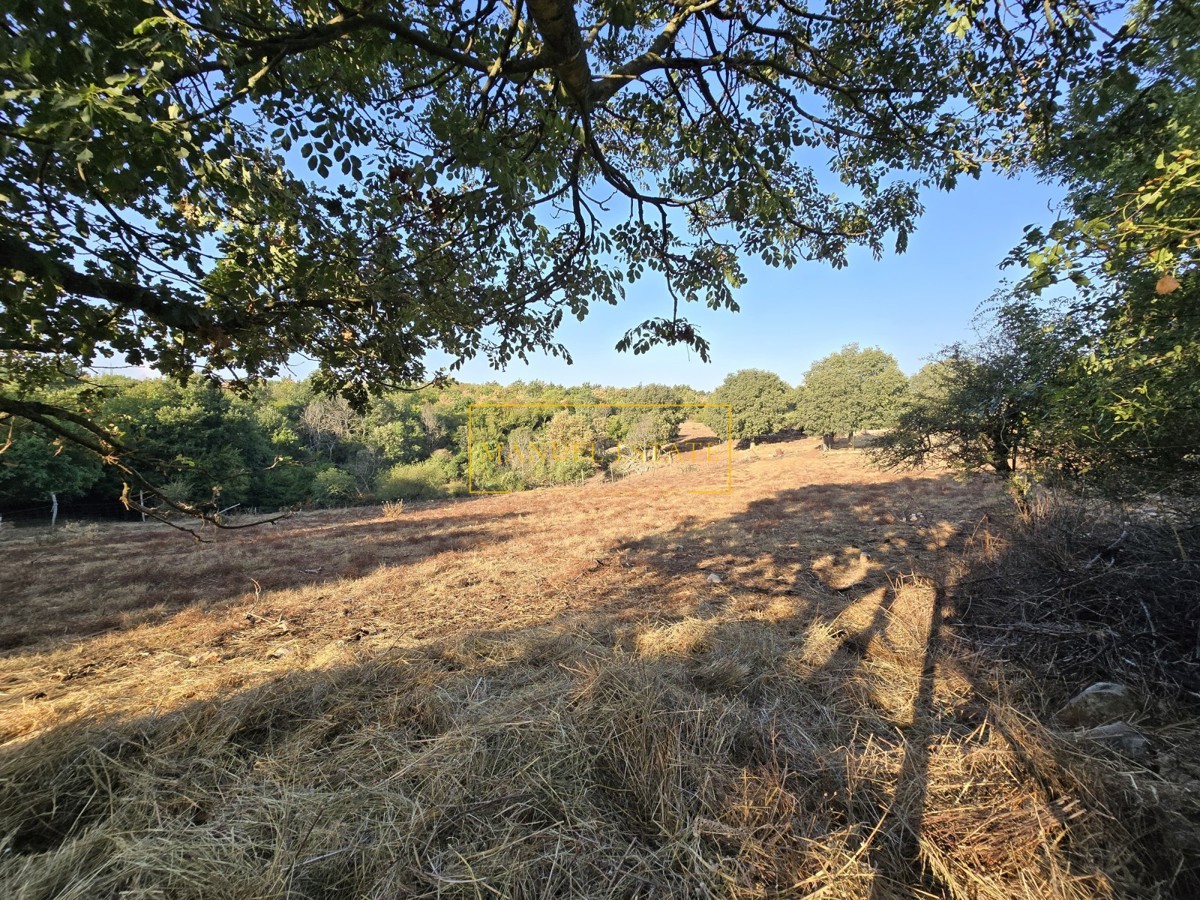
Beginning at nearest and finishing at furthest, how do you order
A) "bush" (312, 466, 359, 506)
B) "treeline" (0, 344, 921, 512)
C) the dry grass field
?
the dry grass field
"treeline" (0, 344, 921, 512)
"bush" (312, 466, 359, 506)

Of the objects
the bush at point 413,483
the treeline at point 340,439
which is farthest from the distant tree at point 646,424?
the bush at point 413,483

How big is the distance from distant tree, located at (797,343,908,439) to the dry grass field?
101ft

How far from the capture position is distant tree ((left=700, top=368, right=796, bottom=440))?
4347cm

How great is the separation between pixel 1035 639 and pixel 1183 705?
1.15 metres

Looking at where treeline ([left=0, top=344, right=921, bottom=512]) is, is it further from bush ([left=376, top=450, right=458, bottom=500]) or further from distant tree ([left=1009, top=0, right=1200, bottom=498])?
distant tree ([left=1009, top=0, right=1200, bottom=498])

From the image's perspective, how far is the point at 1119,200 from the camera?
2.75 m

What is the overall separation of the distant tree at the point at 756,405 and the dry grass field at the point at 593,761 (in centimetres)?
3917

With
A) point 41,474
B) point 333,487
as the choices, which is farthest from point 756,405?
point 41,474

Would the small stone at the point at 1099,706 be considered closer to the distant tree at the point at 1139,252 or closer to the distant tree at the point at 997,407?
the distant tree at the point at 1139,252

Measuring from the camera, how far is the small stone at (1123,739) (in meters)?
2.38

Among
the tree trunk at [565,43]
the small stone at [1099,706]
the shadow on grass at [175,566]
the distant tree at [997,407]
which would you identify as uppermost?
the tree trunk at [565,43]

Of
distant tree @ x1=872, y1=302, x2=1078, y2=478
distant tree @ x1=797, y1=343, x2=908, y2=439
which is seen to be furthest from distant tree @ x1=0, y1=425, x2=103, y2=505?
distant tree @ x1=797, y1=343, x2=908, y2=439

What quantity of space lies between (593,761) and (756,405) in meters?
44.8

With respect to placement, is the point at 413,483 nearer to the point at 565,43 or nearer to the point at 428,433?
the point at 428,433
